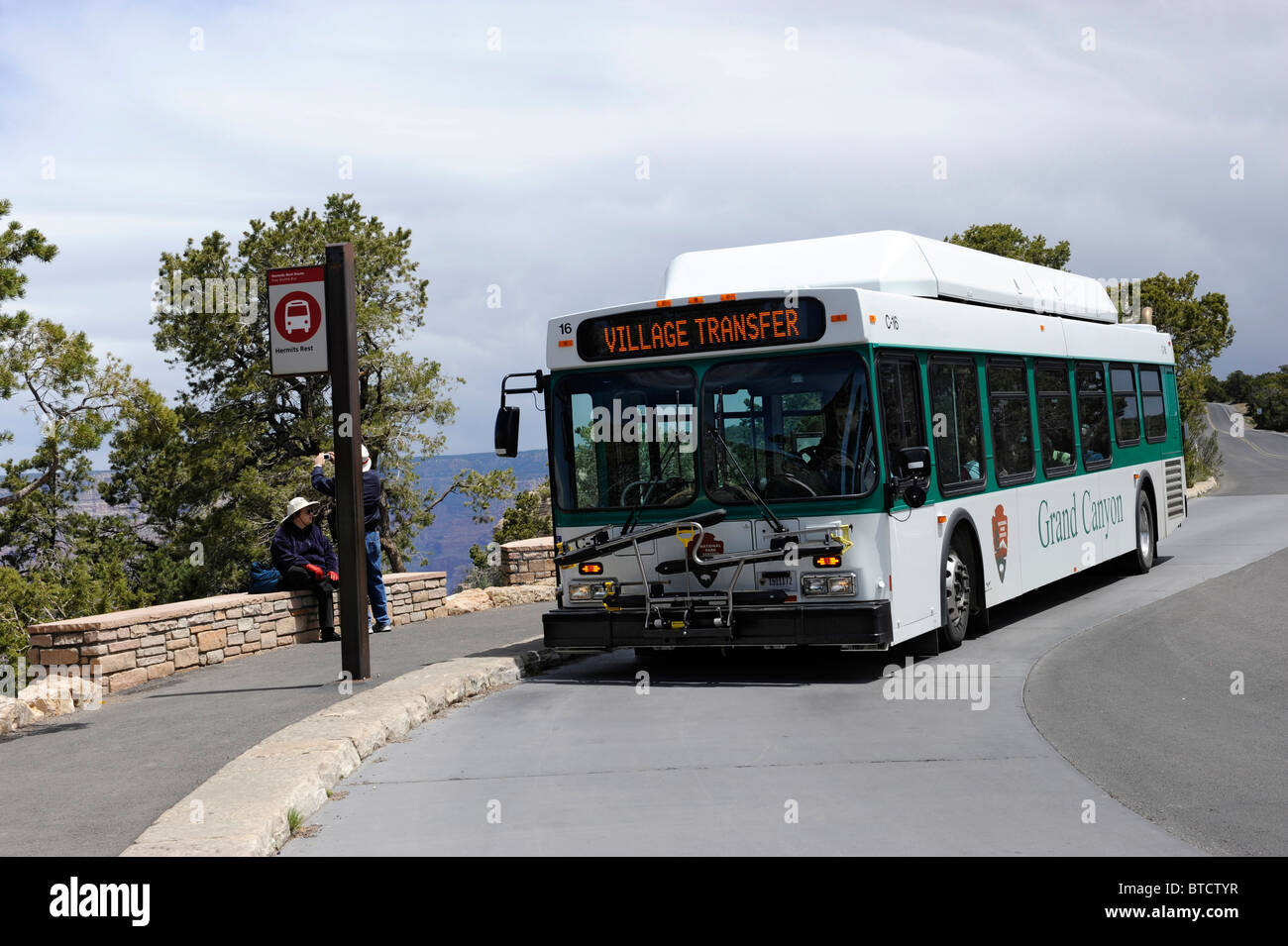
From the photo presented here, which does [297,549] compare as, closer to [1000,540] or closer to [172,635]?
[172,635]

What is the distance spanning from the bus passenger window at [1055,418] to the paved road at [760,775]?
9.57 ft

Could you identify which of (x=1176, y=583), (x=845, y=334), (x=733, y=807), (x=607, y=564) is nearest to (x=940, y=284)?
(x=845, y=334)

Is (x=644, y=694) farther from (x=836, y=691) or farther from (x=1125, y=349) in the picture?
(x=1125, y=349)

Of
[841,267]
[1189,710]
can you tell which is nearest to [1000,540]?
[841,267]

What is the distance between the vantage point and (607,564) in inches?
442

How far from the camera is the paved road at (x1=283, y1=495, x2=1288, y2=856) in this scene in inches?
242

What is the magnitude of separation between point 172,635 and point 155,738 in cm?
357

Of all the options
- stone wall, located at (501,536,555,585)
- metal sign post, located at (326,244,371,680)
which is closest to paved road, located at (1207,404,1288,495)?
stone wall, located at (501,536,555,585)

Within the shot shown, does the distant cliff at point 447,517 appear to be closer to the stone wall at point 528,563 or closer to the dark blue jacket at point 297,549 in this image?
the stone wall at point 528,563

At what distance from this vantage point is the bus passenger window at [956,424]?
38.3ft

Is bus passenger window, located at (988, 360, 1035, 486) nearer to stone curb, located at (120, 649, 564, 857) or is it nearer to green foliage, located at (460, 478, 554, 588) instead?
stone curb, located at (120, 649, 564, 857)

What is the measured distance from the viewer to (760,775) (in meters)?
7.50

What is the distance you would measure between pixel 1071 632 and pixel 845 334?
405 cm
